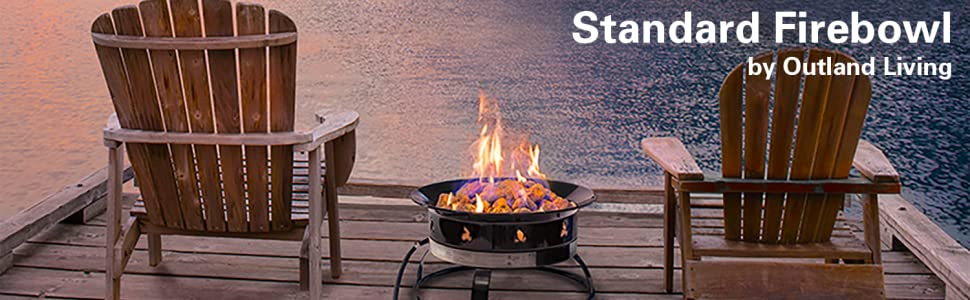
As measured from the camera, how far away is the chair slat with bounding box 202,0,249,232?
2438mm

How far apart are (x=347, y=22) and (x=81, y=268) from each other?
371 inches

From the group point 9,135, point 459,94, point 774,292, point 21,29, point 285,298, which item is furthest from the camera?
point 21,29

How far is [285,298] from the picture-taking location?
286 centimetres

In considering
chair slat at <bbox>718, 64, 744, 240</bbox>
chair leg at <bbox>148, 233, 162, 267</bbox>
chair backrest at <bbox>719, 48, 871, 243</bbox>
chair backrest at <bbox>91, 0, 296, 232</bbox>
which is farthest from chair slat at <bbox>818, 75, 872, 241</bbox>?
chair leg at <bbox>148, 233, 162, 267</bbox>

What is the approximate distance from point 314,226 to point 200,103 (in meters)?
0.45

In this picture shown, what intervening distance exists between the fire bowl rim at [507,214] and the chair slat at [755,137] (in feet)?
1.40

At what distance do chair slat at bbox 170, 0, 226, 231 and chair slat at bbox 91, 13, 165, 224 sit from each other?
0.50ft

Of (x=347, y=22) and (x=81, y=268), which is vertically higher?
(x=347, y=22)

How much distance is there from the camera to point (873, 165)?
253 cm

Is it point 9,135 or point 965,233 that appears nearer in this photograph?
point 965,233

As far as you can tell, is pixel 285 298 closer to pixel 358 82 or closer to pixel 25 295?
pixel 25 295

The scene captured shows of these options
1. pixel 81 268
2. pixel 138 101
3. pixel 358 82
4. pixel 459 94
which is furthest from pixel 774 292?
pixel 358 82

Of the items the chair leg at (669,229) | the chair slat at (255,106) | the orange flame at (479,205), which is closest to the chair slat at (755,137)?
the chair leg at (669,229)

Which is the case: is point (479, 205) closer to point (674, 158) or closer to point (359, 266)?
point (674, 158)
